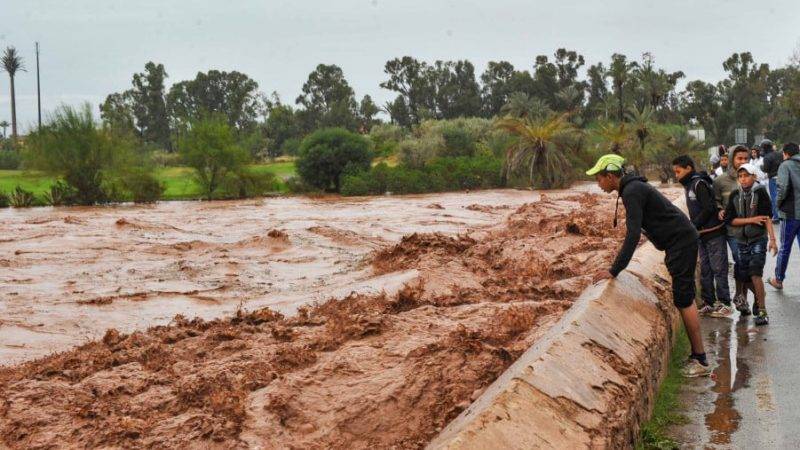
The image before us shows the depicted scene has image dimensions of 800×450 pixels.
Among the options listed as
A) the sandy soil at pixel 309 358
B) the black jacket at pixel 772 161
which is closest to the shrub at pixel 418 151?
the black jacket at pixel 772 161

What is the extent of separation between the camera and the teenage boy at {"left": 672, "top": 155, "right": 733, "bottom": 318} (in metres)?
8.49

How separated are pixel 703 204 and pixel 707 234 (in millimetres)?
442

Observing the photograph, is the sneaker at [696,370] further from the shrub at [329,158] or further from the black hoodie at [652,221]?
the shrub at [329,158]

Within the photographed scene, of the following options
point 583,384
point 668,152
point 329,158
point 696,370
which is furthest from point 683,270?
point 329,158

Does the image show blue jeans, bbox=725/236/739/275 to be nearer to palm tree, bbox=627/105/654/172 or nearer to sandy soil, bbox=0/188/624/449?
sandy soil, bbox=0/188/624/449

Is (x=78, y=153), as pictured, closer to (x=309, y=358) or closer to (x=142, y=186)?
(x=142, y=186)

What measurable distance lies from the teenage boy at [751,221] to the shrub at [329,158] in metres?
36.9

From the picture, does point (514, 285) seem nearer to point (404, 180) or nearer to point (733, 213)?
point (733, 213)

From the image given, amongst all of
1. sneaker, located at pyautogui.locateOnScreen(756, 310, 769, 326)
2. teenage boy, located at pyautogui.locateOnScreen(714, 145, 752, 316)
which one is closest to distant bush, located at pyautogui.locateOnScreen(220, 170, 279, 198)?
teenage boy, located at pyautogui.locateOnScreen(714, 145, 752, 316)

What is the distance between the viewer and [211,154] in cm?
4241

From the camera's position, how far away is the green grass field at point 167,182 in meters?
43.3

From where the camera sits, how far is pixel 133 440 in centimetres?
488

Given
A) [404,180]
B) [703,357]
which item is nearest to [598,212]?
[703,357]

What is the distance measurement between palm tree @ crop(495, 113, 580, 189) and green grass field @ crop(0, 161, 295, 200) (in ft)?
44.1
